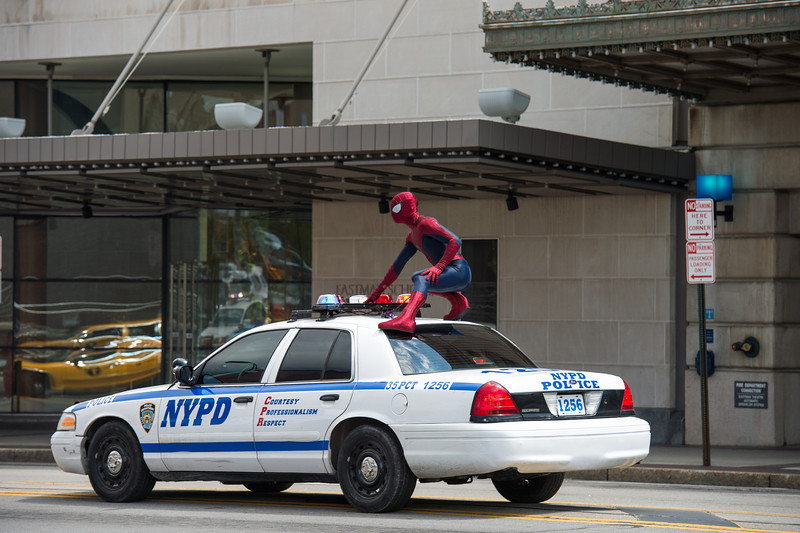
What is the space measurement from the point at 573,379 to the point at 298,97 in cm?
1343

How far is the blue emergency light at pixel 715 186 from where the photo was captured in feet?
57.9

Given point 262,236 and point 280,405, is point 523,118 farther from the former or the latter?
point 280,405

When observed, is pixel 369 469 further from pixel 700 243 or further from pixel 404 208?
pixel 700 243

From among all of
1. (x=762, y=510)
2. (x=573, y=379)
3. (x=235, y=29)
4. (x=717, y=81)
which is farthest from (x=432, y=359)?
(x=235, y=29)

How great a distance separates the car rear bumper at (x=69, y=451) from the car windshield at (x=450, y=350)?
10.1ft

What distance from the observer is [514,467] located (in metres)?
9.06

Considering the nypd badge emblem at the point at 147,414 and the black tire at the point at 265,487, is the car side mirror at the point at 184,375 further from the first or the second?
the black tire at the point at 265,487

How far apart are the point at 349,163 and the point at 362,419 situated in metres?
6.72

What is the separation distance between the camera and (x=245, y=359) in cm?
1057

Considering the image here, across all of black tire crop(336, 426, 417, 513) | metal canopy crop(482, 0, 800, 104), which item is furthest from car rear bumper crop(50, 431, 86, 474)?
metal canopy crop(482, 0, 800, 104)

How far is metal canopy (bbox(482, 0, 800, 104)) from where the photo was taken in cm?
1371

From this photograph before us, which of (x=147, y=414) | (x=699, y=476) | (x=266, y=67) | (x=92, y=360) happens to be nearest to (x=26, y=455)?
(x=92, y=360)

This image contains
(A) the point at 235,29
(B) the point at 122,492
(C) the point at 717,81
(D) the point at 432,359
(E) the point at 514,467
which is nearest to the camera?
(E) the point at 514,467

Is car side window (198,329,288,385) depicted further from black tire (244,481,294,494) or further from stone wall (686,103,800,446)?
stone wall (686,103,800,446)
